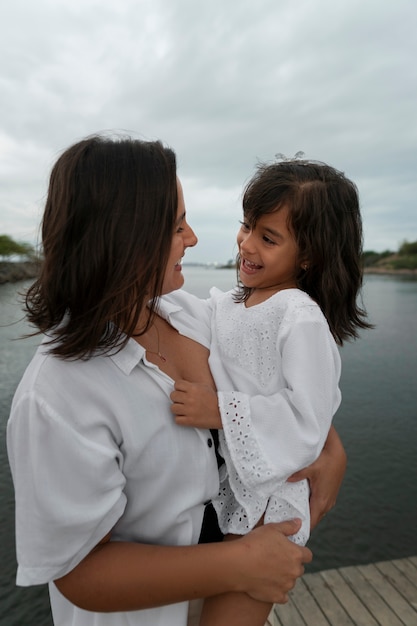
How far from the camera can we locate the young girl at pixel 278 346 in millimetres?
1050

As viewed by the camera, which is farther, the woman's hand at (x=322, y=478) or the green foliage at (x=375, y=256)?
the green foliage at (x=375, y=256)

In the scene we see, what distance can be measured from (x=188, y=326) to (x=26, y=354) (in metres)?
6.26

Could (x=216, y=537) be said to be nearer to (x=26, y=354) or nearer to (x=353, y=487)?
(x=353, y=487)

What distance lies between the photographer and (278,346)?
1.19 m

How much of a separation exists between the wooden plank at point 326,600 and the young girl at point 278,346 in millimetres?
1524

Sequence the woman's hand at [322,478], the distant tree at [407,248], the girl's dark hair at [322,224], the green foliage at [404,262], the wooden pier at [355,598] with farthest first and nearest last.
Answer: the distant tree at [407,248], the green foliage at [404,262], the wooden pier at [355,598], the girl's dark hair at [322,224], the woman's hand at [322,478]

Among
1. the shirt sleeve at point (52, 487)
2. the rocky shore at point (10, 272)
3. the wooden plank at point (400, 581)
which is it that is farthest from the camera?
the rocky shore at point (10, 272)

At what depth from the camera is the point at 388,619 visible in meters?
2.26

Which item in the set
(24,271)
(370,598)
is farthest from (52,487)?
(24,271)

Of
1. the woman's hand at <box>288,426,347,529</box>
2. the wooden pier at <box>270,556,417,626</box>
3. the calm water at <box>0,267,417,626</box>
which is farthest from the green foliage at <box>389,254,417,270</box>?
the woman's hand at <box>288,426,347,529</box>

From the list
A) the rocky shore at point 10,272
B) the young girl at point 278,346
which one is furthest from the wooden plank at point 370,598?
the rocky shore at point 10,272

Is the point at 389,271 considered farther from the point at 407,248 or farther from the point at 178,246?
the point at 178,246

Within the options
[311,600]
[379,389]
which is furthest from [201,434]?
[379,389]

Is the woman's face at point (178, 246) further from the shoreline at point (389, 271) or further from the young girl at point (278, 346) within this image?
the shoreline at point (389, 271)
